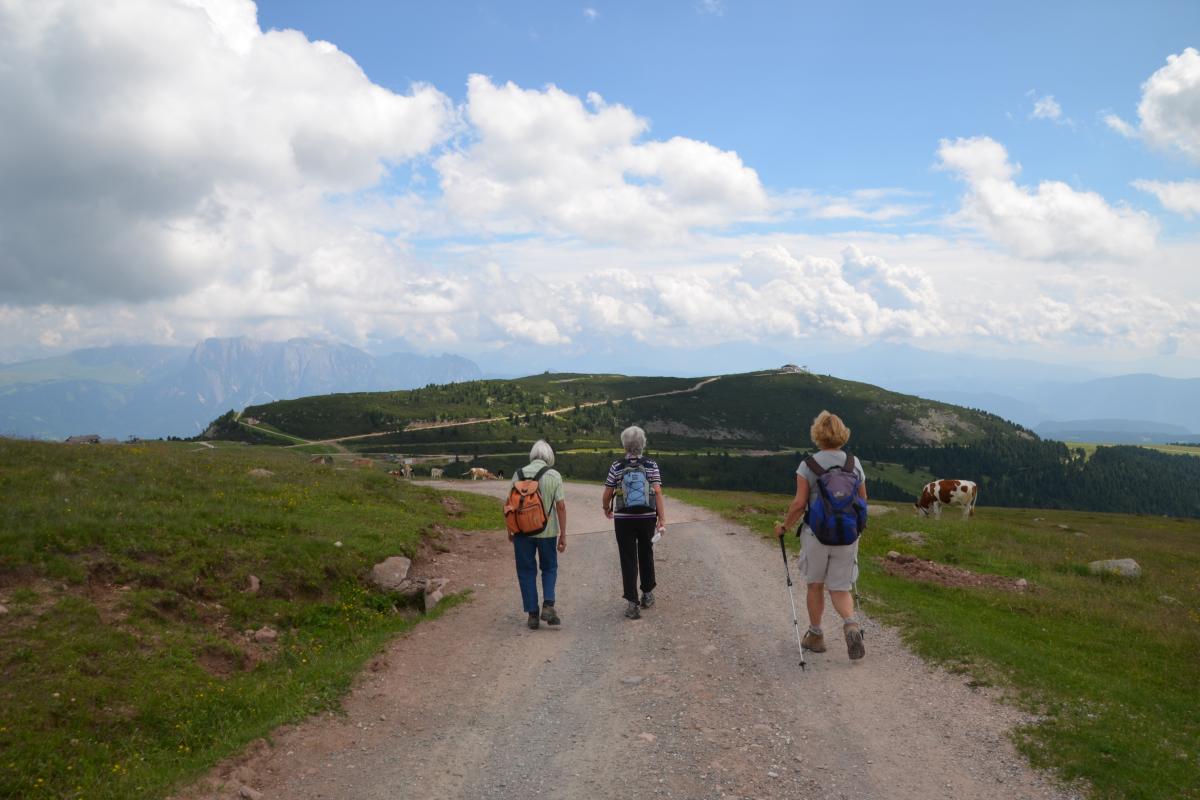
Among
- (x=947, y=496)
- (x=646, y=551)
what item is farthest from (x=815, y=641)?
(x=947, y=496)

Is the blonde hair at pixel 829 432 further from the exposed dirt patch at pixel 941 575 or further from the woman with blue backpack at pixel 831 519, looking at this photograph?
the exposed dirt patch at pixel 941 575

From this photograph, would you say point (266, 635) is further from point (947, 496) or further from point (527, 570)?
point (947, 496)

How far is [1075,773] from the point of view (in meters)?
7.48

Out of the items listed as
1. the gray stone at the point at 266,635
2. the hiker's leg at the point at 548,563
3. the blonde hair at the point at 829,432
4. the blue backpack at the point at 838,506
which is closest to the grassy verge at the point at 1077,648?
the blue backpack at the point at 838,506

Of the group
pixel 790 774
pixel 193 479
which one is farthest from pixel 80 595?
pixel 790 774

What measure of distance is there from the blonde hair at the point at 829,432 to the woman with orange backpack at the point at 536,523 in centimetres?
466

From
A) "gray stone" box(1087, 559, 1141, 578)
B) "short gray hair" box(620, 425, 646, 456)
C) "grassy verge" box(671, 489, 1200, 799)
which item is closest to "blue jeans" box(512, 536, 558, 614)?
"short gray hair" box(620, 425, 646, 456)

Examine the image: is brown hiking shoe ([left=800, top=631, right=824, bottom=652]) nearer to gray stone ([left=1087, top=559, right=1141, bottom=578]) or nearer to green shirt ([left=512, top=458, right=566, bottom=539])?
green shirt ([left=512, top=458, right=566, bottom=539])

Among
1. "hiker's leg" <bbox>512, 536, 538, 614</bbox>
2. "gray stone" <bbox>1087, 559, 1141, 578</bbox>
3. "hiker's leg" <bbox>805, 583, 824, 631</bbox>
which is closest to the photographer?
"hiker's leg" <bbox>805, 583, 824, 631</bbox>

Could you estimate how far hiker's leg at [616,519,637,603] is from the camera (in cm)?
1372

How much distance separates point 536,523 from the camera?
1291 cm

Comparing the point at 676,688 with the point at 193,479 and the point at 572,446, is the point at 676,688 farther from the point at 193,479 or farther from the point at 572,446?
the point at 572,446

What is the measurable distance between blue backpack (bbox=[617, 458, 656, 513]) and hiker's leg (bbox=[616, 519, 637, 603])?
0.36 m

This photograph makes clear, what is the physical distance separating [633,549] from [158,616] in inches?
340
